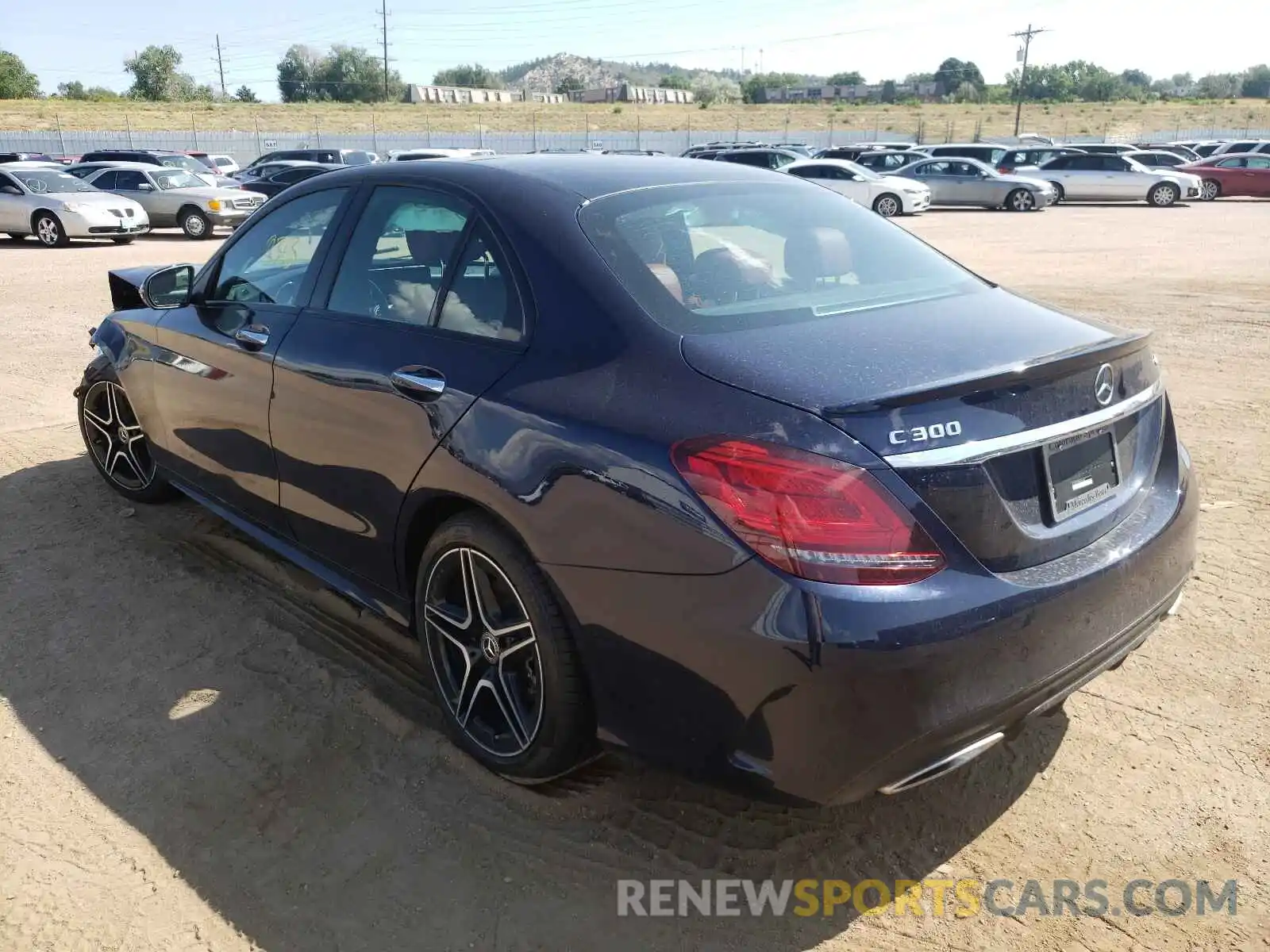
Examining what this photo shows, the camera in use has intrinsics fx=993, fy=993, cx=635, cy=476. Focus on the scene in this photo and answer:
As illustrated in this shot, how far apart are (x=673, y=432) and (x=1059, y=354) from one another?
3.25 feet

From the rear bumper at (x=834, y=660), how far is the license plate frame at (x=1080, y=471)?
0.12 metres

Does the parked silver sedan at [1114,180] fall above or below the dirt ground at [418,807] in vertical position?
above

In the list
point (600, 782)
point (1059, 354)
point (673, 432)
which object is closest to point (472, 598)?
point (600, 782)

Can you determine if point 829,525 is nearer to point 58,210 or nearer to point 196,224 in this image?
point 58,210

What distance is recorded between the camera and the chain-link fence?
48781 mm

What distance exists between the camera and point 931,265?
3256 millimetres

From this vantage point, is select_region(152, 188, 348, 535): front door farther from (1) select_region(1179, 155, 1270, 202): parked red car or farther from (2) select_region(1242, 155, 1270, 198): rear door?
(2) select_region(1242, 155, 1270, 198): rear door

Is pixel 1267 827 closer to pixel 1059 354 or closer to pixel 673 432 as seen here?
pixel 1059 354

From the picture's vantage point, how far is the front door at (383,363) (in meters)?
2.85

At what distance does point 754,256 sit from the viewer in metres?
2.99

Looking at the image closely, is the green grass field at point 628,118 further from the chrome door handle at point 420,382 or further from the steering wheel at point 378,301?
the chrome door handle at point 420,382

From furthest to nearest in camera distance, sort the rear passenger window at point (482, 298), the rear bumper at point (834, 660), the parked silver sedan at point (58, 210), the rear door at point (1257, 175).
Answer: the rear door at point (1257, 175) → the parked silver sedan at point (58, 210) → the rear passenger window at point (482, 298) → the rear bumper at point (834, 660)

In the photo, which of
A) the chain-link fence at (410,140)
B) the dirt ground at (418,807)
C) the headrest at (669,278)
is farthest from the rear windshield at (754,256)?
the chain-link fence at (410,140)

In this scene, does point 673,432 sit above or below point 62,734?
above
